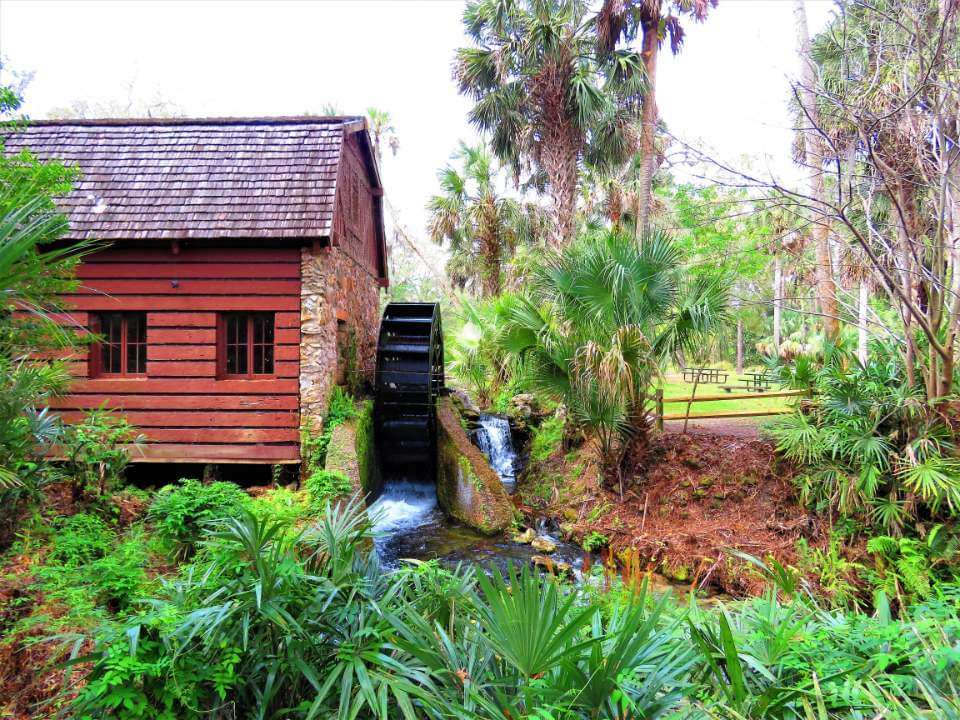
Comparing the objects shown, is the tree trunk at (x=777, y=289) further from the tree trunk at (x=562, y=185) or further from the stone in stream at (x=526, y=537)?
the tree trunk at (x=562, y=185)

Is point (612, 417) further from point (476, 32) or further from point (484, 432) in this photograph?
point (476, 32)

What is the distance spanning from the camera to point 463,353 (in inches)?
558

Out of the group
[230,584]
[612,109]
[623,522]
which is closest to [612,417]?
[623,522]

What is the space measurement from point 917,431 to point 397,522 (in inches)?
276

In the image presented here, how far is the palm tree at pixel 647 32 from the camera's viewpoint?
9.73 m

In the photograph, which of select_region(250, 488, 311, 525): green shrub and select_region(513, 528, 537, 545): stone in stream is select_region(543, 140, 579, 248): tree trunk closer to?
select_region(513, 528, 537, 545): stone in stream

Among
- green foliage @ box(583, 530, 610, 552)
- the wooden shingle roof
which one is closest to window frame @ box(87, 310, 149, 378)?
the wooden shingle roof

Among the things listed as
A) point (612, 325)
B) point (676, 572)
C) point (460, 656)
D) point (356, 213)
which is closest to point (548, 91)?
point (356, 213)

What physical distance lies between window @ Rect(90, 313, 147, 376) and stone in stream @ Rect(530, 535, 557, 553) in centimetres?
642

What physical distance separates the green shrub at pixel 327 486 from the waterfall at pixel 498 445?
434 cm

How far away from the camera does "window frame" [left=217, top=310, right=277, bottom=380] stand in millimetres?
8344

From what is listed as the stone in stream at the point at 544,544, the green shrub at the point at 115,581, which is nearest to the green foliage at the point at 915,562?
the stone in stream at the point at 544,544

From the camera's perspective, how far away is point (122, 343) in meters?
8.43

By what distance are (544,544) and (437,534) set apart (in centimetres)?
167
